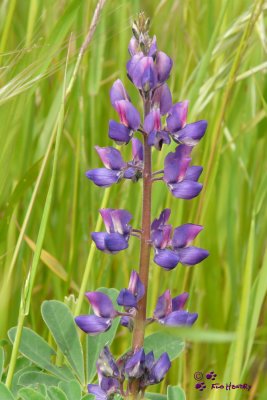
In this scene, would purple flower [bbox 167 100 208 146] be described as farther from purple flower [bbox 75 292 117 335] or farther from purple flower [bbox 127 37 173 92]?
purple flower [bbox 75 292 117 335]

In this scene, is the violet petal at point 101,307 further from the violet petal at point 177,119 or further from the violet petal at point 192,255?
the violet petal at point 177,119

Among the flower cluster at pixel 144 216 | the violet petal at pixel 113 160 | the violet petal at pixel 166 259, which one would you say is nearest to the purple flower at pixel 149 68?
the flower cluster at pixel 144 216

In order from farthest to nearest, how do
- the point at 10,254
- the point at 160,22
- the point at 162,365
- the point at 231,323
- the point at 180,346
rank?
the point at 160,22
the point at 231,323
the point at 10,254
the point at 180,346
the point at 162,365

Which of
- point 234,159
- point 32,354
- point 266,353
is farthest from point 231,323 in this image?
point 32,354

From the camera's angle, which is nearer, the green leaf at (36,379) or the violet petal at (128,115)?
the violet petal at (128,115)

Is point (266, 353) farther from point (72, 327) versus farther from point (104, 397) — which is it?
point (104, 397)
